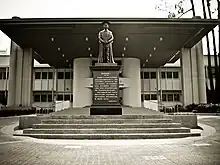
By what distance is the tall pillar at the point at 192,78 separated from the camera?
25797 millimetres

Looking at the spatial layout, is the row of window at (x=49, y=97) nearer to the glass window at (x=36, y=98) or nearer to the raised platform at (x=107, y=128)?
the glass window at (x=36, y=98)

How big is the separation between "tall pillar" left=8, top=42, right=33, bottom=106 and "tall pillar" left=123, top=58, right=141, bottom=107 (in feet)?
36.5

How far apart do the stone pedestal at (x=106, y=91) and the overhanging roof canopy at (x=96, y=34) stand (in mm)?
9518

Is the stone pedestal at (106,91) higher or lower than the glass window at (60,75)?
lower

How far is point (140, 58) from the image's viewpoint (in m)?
30.9

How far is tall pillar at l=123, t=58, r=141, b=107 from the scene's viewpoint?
29.0 metres

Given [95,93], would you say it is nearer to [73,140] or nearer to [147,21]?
[73,140]

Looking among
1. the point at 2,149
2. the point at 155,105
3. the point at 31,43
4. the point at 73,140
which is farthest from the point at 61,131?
the point at 31,43

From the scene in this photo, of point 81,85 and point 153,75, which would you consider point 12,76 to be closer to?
point 81,85

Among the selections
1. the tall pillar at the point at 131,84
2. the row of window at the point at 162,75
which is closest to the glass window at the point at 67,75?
the tall pillar at the point at 131,84

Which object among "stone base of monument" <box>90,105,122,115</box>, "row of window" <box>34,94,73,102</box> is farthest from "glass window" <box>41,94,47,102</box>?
"stone base of monument" <box>90,105,122,115</box>

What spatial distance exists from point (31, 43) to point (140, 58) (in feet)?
44.8

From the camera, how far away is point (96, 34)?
22.0 meters

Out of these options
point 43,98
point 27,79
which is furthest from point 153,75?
point 27,79
